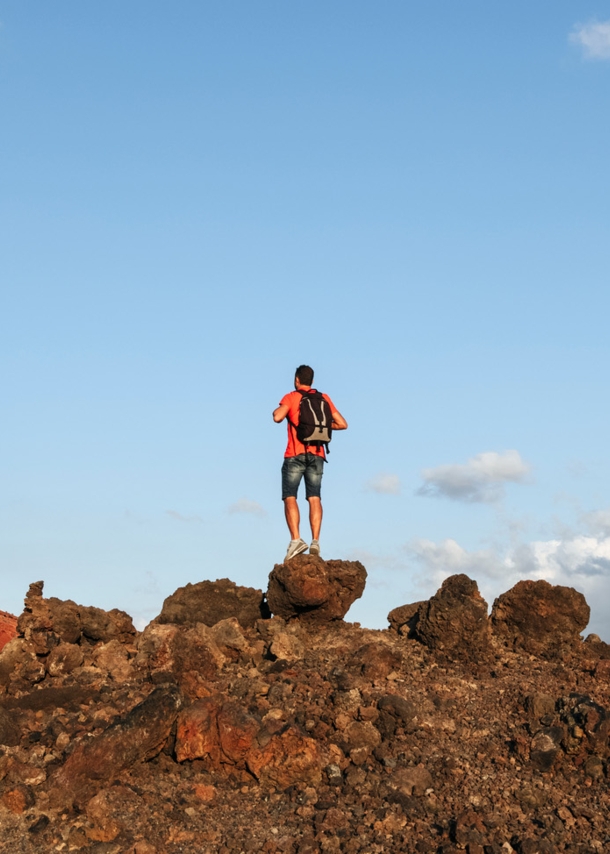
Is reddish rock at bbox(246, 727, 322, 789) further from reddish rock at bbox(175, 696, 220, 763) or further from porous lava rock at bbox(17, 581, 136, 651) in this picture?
porous lava rock at bbox(17, 581, 136, 651)

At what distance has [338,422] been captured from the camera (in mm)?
15781

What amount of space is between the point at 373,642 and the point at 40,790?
5.50 metres

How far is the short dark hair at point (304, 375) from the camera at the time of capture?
15.9m

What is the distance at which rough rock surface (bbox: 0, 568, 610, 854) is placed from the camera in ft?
32.1

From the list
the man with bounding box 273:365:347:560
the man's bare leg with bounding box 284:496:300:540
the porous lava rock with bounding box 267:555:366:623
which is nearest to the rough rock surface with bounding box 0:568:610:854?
the porous lava rock with bounding box 267:555:366:623

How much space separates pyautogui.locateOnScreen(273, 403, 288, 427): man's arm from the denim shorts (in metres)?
0.72

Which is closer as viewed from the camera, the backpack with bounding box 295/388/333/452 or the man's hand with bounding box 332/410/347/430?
the backpack with bounding box 295/388/333/452

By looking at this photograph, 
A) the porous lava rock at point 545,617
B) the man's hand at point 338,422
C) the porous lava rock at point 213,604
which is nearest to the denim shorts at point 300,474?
the man's hand at point 338,422

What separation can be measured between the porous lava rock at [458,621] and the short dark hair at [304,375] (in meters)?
4.16

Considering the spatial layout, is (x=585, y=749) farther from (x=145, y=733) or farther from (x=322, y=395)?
(x=322, y=395)

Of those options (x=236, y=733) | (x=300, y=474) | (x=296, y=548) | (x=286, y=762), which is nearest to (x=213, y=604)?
(x=296, y=548)

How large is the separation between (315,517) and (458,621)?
306cm

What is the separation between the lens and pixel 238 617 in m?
15.2

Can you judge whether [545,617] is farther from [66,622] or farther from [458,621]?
[66,622]
